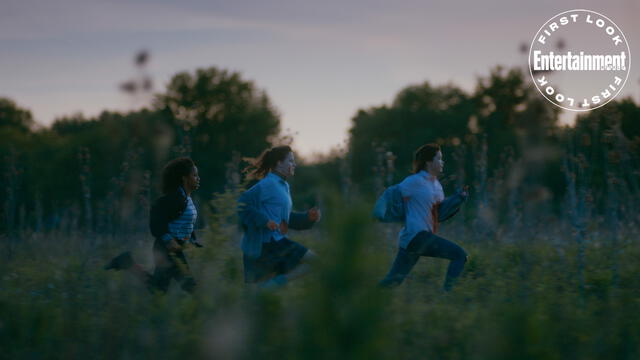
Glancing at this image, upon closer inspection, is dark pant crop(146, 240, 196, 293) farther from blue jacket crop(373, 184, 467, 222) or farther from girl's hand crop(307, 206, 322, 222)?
blue jacket crop(373, 184, 467, 222)

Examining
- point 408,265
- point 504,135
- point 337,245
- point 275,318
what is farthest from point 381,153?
point 504,135

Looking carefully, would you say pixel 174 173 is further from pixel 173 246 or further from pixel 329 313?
pixel 329 313

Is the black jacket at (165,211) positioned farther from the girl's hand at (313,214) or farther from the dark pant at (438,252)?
the dark pant at (438,252)

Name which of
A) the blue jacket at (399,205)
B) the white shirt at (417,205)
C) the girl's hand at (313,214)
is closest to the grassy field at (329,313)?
the white shirt at (417,205)

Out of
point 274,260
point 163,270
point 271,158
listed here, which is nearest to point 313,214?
point 274,260

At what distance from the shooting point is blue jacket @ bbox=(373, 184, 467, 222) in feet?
22.7

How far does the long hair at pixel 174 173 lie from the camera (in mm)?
6562

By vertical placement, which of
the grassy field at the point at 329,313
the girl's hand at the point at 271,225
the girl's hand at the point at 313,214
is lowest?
the grassy field at the point at 329,313

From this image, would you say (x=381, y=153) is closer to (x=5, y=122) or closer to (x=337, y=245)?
(x=337, y=245)

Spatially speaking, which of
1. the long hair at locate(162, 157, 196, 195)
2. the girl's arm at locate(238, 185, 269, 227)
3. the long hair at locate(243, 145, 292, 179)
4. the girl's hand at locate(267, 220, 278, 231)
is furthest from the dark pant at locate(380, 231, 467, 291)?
the long hair at locate(162, 157, 196, 195)

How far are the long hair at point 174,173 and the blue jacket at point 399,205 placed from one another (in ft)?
6.51

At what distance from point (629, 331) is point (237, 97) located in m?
33.9

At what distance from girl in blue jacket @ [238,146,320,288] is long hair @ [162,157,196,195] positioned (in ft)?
2.02

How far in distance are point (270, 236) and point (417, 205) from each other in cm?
157
